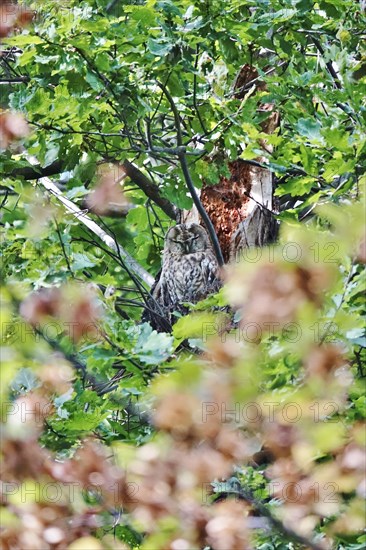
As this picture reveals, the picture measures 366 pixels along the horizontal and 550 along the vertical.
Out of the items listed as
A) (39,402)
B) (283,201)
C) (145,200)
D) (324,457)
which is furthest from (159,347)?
(145,200)

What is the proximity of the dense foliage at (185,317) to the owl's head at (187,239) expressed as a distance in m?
0.19

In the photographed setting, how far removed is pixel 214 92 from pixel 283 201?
2.94ft

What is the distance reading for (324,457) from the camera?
3434mm

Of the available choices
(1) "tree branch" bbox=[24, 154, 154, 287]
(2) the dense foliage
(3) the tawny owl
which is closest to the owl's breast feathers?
(3) the tawny owl

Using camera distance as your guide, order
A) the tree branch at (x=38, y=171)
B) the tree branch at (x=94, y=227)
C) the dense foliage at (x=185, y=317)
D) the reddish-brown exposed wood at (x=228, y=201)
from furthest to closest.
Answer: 1. the reddish-brown exposed wood at (x=228, y=201)
2. the tree branch at (x=38, y=171)
3. the tree branch at (x=94, y=227)
4. the dense foliage at (x=185, y=317)

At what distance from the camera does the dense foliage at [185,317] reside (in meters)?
2.62

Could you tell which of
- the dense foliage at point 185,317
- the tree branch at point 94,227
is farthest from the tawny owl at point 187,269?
the dense foliage at point 185,317

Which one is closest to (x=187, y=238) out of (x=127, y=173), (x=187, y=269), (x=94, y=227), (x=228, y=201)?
(x=187, y=269)

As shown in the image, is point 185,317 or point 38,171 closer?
point 185,317

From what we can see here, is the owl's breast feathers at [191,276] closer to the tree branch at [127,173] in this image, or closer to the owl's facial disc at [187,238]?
the owl's facial disc at [187,238]

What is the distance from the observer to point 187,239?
19.8 feet

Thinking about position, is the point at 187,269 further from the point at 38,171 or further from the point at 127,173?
the point at 38,171

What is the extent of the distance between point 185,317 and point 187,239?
8.17ft

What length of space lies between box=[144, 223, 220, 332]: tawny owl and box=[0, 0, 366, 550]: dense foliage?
24 cm
